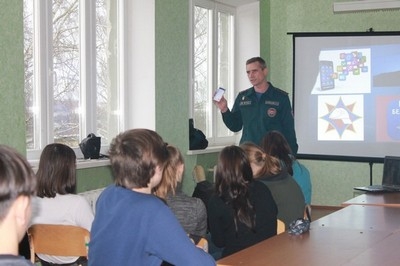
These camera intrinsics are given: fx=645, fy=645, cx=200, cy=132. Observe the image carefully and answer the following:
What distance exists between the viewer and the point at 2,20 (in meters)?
3.89

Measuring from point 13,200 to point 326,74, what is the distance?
6.36m

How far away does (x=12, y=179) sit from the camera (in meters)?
1.19

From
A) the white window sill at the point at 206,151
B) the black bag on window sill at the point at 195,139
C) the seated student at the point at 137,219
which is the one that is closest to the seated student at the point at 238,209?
the seated student at the point at 137,219

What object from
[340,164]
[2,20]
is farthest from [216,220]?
[340,164]

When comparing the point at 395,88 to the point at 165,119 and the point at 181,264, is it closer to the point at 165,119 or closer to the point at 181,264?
the point at 165,119

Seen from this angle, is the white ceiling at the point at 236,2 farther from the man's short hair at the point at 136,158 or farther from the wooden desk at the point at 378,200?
the man's short hair at the point at 136,158

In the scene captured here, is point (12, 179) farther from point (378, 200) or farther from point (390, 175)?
point (390, 175)

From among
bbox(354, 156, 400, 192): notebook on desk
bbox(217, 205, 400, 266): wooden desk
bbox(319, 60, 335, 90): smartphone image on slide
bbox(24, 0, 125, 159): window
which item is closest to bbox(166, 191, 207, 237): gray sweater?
bbox(217, 205, 400, 266): wooden desk

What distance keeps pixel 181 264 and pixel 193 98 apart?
15.4 ft

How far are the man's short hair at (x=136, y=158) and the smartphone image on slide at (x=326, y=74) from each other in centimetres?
528

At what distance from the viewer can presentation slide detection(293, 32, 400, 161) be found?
695cm

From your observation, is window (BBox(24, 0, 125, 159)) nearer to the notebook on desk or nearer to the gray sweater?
the gray sweater

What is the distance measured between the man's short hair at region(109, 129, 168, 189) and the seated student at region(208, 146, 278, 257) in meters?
0.99

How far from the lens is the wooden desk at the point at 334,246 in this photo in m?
2.52
